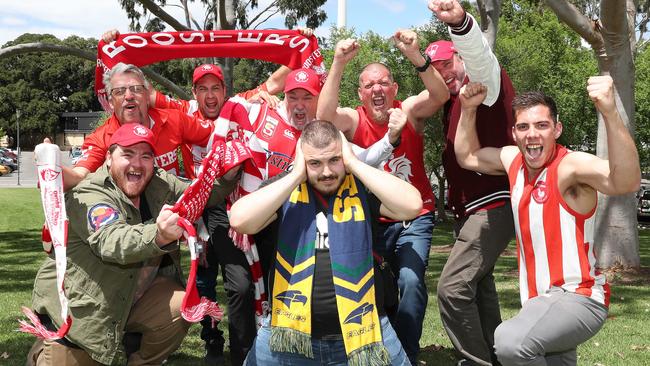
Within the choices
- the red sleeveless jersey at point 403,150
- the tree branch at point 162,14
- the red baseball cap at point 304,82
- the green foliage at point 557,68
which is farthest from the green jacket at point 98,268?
the green foliage at point 557,68

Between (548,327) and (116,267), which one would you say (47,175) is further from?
(548,327)

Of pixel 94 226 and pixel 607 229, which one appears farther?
pixel 607 229

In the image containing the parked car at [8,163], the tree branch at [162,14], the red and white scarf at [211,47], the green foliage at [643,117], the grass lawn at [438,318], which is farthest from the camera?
the parked car at [8,163]

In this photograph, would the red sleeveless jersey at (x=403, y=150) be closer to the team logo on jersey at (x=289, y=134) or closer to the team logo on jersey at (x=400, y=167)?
the team logo on jersey at (x=400, y=167)

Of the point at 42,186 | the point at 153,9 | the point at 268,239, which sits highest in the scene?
the point at 153,9

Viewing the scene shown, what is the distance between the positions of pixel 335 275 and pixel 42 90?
89393mm

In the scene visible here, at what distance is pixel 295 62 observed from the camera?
644 cm

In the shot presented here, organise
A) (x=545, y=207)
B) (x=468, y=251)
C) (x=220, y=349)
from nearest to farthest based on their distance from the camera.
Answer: (x=545, y=207)
(x=468, y=251)
(x=220, y=349)

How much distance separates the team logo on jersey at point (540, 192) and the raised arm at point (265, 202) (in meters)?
1.35

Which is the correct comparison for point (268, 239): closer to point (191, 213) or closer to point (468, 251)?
point (191, 213)

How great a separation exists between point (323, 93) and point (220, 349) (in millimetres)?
2299

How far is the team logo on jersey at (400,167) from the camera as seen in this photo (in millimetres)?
5449

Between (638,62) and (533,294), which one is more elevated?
(638,62)

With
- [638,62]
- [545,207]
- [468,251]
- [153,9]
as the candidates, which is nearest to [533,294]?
[545,207]
